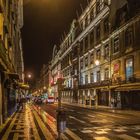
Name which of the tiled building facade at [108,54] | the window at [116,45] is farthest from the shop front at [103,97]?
the window at [116,45]

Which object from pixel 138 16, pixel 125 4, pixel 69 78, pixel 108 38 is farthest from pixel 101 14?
pixel 69 78

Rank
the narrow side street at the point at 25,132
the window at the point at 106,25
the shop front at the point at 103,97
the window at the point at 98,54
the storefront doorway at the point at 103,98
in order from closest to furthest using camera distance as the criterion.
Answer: the narrow side street at the point at 25,132
the window at the point at 106,25
the storefront doorway at the point at 103,98
the shop front at the point at 103,97
the window at the point at 98,54

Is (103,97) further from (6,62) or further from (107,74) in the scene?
(6,62)

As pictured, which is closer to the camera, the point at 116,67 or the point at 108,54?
the point at 116,67

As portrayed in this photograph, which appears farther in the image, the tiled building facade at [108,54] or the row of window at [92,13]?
the row of window at [92,13]

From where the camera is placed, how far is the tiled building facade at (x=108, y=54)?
41.8 m

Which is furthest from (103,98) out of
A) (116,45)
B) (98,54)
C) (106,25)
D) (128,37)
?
(128,37)

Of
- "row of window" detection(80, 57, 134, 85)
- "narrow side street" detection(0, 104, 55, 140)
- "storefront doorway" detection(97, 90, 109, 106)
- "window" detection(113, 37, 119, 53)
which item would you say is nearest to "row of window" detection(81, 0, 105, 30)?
"window" detection(113, 37, 119, 53)

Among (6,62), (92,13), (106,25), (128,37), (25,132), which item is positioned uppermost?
(92,13)

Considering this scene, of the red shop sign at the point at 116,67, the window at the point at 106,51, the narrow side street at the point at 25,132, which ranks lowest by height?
the narrow side street at the point at 25,132

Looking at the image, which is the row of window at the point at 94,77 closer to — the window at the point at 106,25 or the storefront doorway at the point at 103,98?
the storefront doorway at the point at 103,98

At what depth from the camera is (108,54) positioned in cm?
5216

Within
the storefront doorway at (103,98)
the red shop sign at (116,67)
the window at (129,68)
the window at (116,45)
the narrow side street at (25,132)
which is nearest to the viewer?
the narrow side street at (25,132)

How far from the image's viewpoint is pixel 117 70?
4697 centimetres
